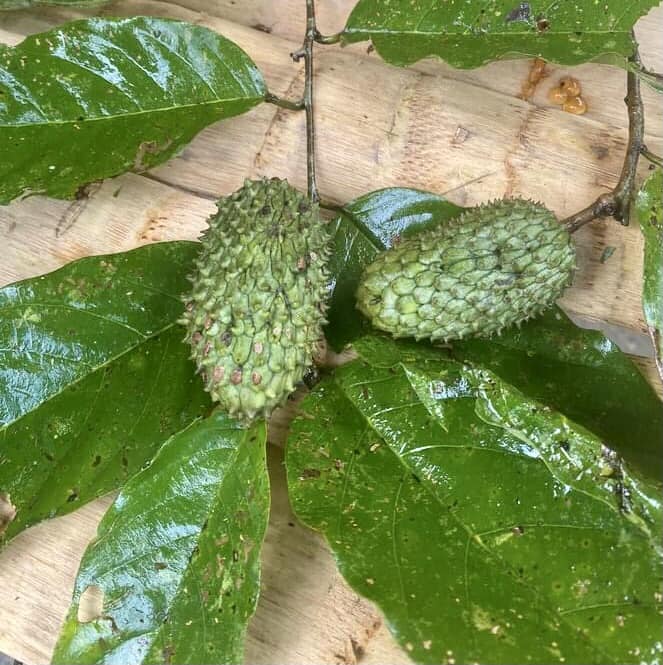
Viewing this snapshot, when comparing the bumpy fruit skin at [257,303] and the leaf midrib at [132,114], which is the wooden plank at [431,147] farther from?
the bumpy fruit skin at [257,303]

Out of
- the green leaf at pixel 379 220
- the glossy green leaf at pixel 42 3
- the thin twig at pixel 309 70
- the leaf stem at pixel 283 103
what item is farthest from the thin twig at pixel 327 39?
the glossy green leaf at pixel 42 3

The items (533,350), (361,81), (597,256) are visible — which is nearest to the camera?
(533,350)

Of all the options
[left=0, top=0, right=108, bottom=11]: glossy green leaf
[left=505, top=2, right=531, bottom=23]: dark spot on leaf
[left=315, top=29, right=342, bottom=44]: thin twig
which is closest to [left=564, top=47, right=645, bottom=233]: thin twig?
[left=505, top=2, right=531, bottom=23]: dark spot on leaf

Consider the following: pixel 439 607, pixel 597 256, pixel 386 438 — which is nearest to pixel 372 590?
pixel 439 607

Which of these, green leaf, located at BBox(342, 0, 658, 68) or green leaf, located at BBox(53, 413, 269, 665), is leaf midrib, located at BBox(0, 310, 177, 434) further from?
green leaf, located at BBox(342, 0, 658, 68)

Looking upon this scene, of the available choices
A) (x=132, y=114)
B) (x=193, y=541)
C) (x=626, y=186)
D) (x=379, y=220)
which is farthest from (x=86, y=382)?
(x=626, y=186)

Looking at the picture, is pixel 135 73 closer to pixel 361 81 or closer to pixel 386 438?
pixel 361 81

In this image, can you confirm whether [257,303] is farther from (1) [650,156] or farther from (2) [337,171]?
(1) [650,156]
